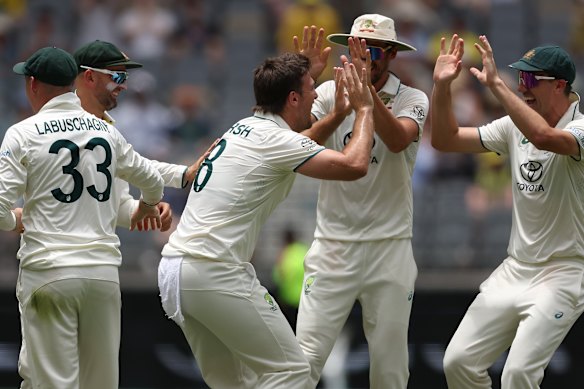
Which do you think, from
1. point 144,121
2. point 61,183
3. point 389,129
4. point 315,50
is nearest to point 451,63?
point 389,129

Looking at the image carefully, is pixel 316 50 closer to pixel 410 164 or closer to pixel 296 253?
pixel 410 164

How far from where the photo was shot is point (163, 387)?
12.5 metres

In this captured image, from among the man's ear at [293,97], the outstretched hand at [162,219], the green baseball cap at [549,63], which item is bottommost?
the outstretched hand at [162,219]

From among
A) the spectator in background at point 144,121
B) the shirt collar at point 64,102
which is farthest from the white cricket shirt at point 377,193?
the spectator in background at point 144,121

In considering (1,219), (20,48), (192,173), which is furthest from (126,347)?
(20,48)

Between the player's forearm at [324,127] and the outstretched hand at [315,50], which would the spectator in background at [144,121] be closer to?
the outstretched hand at [315,50]

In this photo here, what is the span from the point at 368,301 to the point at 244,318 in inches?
47.0

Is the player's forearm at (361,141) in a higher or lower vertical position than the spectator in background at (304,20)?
higher

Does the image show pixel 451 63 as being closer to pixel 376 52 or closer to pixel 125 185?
pixel 376 52

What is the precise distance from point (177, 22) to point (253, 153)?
34.3 feet

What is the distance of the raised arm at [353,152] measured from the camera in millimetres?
7441

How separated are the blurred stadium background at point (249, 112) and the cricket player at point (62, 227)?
16.3 ft

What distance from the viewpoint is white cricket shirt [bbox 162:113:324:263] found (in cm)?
749

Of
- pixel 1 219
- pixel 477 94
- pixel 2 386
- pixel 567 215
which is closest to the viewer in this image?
pixel 1 219
